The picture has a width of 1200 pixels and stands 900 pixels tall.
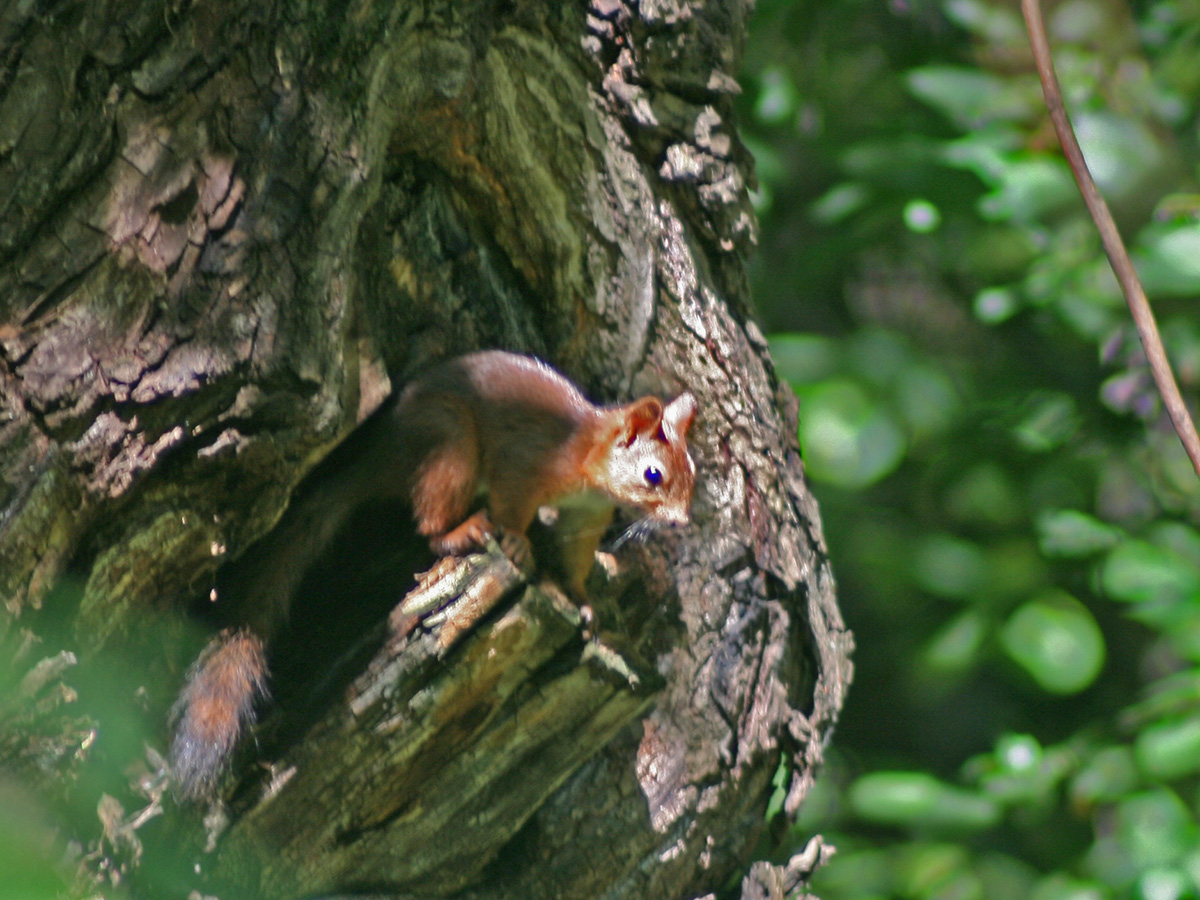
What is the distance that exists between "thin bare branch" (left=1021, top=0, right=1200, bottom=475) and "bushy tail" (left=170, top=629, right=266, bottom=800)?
116 cm

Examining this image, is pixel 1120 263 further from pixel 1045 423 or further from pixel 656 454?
pixel 1045 423

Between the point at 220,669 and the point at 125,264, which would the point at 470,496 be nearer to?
the point at 220,669

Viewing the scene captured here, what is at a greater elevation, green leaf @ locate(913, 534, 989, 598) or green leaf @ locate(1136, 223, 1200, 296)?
green leaf @ locate(1136, 223, 1200, 296)

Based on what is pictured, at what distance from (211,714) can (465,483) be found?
0.58 m

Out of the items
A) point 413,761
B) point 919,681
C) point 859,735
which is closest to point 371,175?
point 413,761

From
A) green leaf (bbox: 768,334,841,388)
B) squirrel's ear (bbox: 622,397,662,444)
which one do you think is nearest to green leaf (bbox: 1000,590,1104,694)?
green leaf (bbox: 768,334,841,388)

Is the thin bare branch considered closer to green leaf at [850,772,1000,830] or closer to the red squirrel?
the red squirrel

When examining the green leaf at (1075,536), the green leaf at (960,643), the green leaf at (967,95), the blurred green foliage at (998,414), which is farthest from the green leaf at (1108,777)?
the green leaf at (967,95)

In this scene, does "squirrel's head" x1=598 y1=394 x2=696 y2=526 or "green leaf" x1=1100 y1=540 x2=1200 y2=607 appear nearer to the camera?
"squirrel's head" x1=598 y1=394 x2=696 y2=526

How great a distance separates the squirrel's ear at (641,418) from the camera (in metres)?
1.86

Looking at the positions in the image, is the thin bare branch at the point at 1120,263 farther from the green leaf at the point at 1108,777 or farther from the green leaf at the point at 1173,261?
the green leaf at the point at 1108,777

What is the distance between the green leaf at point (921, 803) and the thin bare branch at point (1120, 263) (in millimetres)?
1494

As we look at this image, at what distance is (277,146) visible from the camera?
4.83 feet

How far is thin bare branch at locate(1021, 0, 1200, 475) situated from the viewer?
1.06 m
